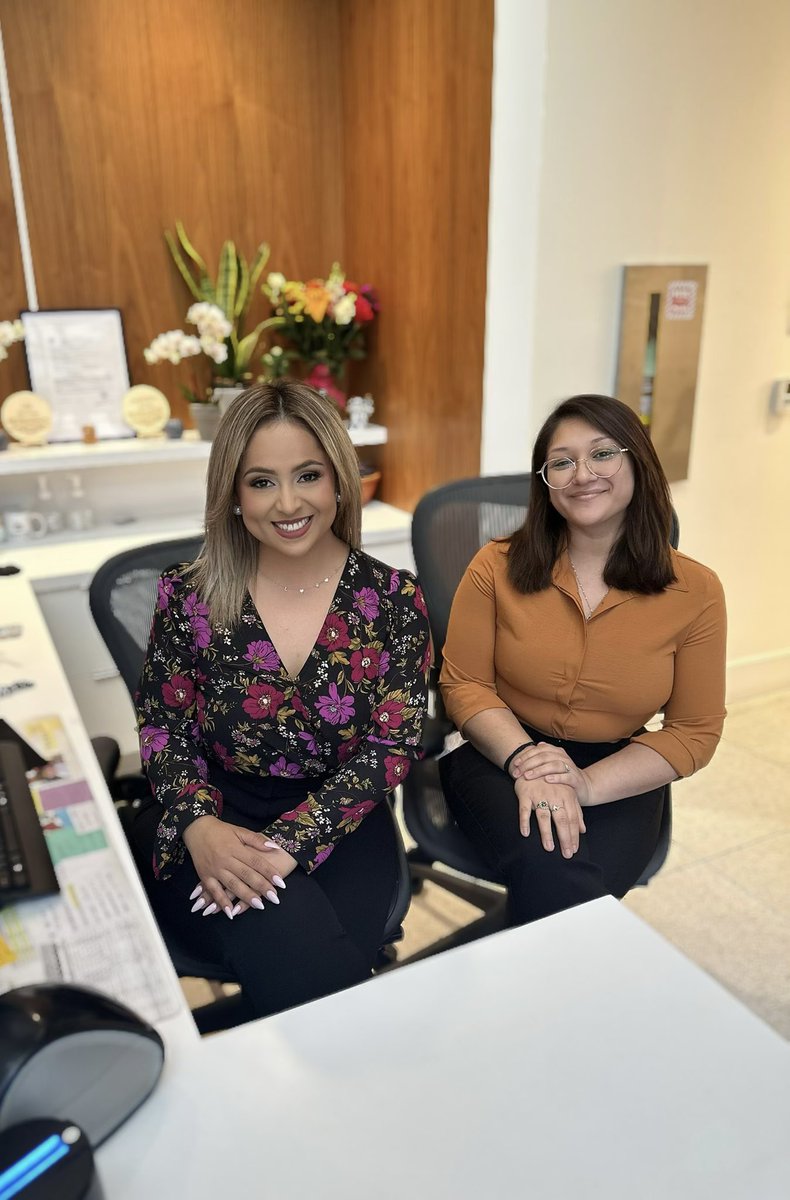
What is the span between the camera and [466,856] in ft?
5.13

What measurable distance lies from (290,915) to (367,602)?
1.62ft

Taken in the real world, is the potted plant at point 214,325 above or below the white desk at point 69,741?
above

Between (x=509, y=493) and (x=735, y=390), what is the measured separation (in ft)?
4.73

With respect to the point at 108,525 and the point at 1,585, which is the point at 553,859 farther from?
the point at 108,525

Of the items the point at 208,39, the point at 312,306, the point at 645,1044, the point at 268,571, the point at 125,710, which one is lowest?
the point at 125,710

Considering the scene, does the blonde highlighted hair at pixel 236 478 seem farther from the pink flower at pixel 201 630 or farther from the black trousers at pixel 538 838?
the black trousers at pixel 538 838

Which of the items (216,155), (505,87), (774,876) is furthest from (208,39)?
(774,876)

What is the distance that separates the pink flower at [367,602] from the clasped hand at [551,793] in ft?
1.16

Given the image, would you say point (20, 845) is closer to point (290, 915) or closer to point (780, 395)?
point (290, 915)

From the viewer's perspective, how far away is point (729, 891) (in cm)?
228

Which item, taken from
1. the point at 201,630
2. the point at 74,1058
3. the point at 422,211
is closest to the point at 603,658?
the point at 201,630

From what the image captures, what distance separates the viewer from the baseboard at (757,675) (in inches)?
129

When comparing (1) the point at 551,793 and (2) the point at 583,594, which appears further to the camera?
(2) the point at 583,594

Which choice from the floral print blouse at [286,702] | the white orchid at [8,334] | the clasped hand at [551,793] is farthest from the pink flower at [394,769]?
the white orchid at [8,334]
